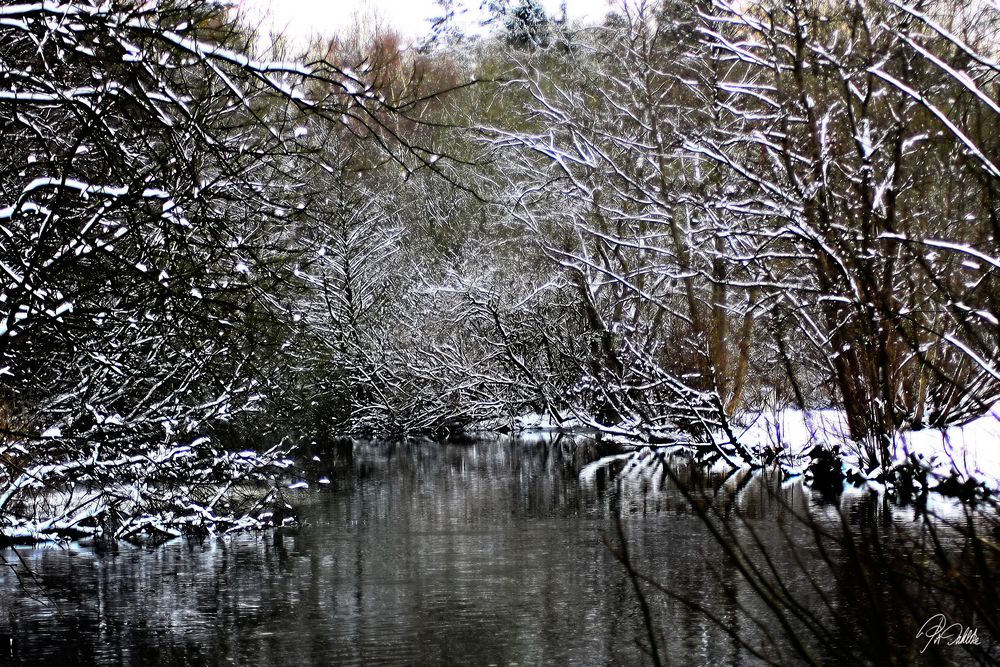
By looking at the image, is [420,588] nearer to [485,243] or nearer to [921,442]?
[921,442]

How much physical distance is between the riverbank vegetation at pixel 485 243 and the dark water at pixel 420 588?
1.04m

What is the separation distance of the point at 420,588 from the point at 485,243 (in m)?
20.7

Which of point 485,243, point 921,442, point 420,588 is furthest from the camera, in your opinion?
point 485,243

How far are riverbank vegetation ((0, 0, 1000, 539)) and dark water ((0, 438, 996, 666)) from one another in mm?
1036

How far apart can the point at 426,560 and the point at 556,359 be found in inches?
558

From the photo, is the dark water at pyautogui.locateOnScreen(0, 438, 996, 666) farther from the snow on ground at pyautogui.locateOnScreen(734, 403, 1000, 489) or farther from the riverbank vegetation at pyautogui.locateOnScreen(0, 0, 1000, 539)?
the riverbank vegetation at pyautogui.locateOnScreen(0, 0, 1000, 539)

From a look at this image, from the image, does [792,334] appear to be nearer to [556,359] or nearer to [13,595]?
[556,359]

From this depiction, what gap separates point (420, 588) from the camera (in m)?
9.45

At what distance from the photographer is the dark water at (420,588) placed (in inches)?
300

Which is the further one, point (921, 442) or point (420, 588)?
point (921, 442)

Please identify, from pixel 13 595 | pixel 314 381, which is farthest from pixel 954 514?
pixel 314 381

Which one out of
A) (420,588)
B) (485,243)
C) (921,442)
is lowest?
(420,588)

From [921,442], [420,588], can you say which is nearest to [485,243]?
[921,442]

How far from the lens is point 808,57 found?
13.7 meters
